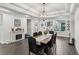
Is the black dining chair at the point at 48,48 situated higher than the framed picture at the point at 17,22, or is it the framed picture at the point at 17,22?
the framed picture at the point at 17,22

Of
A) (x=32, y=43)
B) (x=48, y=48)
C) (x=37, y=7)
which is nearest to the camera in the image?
(x=32, y=43)

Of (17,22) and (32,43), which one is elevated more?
(17,22)

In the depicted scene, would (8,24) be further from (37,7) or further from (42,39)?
(42,39)

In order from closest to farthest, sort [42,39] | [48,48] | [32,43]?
[32,43]
[48,48]
[42,39]

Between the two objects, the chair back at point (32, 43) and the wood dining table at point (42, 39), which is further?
the wood dining table at point (42, 39)

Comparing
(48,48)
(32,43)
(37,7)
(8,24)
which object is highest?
(37,7)

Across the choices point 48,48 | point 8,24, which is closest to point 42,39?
point 48,48

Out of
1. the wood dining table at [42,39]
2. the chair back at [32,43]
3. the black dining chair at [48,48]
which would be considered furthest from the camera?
the wood dining table at [42,39]

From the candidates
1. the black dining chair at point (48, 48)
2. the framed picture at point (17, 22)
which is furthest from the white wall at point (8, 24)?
the black dining chair at point (48, 48)

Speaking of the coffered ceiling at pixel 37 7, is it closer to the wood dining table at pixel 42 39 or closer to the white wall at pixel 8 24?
the white wall at pixel 8 24

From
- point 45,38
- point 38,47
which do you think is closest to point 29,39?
point 38,47

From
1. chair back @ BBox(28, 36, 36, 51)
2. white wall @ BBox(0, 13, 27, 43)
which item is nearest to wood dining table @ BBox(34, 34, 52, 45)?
chair back @ BBox(28, 36, 36, 51)

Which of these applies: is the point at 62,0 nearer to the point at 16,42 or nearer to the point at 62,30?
the point at 62,30

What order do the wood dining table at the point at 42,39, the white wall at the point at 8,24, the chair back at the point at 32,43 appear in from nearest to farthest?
the white wall at the point at 8,24, the chair back at the point at 32,43, the wood dining table at the point at 42,39
